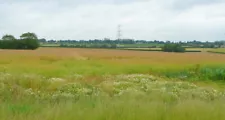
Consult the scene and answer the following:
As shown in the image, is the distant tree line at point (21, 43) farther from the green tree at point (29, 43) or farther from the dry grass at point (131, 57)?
the dry grass at point (131, 57)

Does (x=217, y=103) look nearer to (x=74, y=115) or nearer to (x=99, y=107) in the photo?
(x=99, y=107)

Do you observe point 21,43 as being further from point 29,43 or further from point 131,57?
point 131,57

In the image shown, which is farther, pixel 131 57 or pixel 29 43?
pixel 29 43

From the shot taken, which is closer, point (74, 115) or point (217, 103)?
point (74, 115)

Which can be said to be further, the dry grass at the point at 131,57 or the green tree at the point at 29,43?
the green tree at the point at 29,43

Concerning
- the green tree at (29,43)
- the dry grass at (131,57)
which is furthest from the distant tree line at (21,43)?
the dry grass at (131,57)

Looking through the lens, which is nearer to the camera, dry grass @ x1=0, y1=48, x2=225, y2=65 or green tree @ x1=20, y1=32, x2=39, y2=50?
dry grass @ x1=0, y1=48, x2=225, y2=65

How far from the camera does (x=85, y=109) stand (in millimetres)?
6371

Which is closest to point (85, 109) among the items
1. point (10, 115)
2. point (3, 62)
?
point (10, 115)

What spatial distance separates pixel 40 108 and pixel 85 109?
919mm

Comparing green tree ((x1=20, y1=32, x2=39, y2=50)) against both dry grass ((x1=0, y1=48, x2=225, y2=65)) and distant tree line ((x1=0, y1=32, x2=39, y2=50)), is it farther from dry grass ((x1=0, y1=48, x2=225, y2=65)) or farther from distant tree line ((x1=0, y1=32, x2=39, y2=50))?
dry grass ((x1=0, y1=48, x2=225, y2=65))

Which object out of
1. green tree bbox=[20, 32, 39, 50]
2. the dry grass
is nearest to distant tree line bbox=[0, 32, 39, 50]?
green tree bbox=[20, 32, 39, 50]

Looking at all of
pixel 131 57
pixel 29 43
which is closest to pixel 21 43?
pixel 29 43

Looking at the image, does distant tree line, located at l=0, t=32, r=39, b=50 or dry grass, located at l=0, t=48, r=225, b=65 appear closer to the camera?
dry grass, located at l=0, t=48, r=225, b=65
